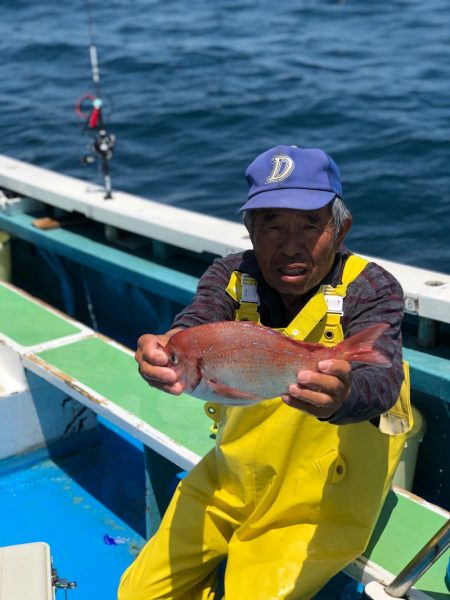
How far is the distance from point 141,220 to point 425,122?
8112 mm

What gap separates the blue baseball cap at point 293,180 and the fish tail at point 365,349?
19.9 inches

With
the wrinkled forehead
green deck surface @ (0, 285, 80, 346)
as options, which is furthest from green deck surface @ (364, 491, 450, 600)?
green deck surface @ (0, 285, 80, 346)

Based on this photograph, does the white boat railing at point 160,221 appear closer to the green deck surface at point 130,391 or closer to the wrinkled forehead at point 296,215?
the green deck surface at point 130,391

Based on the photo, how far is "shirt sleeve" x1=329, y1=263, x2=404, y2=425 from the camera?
2129 mm

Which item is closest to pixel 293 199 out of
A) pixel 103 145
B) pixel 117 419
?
pixel 117 419

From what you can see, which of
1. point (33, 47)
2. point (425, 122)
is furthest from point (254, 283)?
point (33, 47)

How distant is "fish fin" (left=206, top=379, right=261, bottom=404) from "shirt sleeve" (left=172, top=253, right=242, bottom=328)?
17.0 inches

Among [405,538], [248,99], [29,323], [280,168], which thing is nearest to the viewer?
[280,168]

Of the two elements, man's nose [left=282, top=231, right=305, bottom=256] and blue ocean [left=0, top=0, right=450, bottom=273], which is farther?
blue ocean [left=0, top=0, right=450, bottom=273]

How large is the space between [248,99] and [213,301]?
12.2m

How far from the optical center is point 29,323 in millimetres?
4426

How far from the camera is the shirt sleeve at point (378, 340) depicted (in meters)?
2.13

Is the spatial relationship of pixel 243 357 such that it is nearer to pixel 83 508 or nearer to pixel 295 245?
Result: pixel 295 245

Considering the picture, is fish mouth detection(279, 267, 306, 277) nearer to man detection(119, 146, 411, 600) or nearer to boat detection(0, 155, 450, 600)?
man detection(119, 146, 411, 600)
